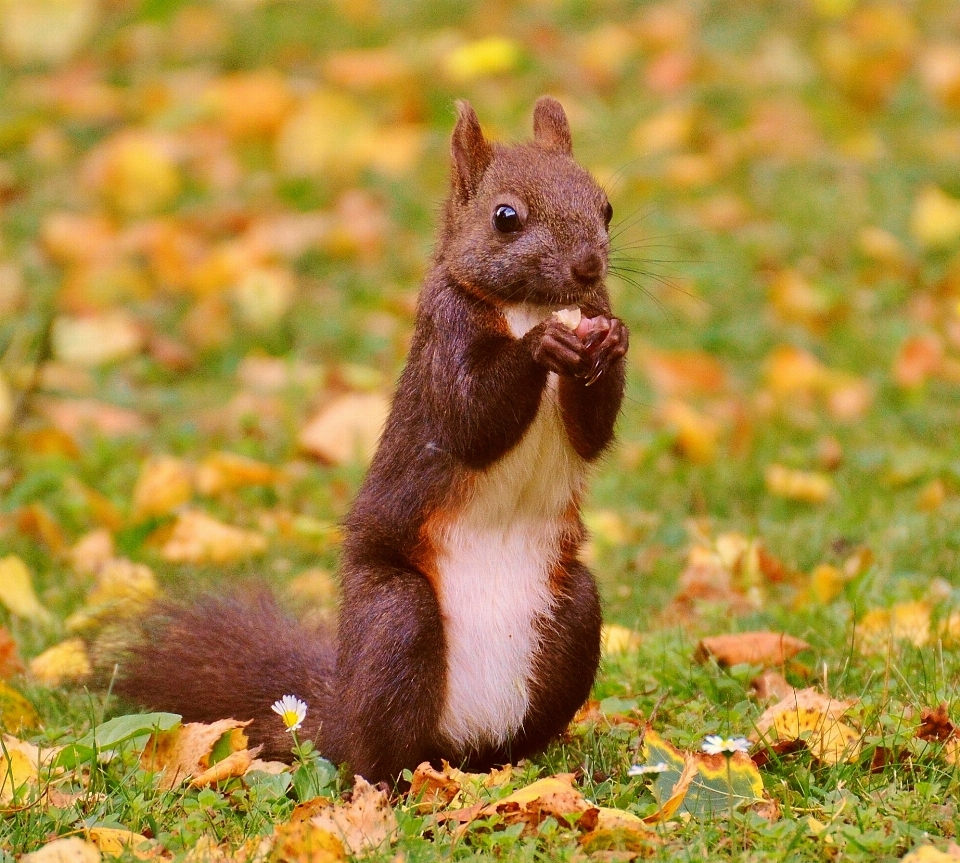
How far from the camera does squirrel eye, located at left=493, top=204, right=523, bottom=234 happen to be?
3031mm

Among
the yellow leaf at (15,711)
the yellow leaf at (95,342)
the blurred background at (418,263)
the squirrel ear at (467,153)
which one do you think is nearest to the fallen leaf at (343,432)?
the blurred background at (418,263)

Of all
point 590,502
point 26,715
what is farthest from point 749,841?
point 590,502

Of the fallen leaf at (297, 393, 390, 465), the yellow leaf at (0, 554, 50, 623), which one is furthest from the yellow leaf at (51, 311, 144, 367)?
the yellow leaf at (0, 554, 50, 623)

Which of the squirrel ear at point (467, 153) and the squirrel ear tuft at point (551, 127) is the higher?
the squirrel ear tuft at point (551, 127)

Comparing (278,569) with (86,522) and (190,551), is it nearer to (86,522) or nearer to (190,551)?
(190,551)

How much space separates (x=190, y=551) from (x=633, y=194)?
3615 millimetres

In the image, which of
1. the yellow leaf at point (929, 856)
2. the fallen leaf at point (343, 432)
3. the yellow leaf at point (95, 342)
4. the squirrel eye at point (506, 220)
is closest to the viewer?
the yellow leaf at point (929, 856)

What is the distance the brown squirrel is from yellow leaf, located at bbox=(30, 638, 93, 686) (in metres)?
0.63

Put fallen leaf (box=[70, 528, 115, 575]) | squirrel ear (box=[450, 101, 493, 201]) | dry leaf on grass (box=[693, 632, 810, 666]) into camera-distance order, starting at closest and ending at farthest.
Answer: squirrel ear (box=[450, 101, 493, 201]) → dry leaf on grass (box=[693, 632, 810, 666]) → fallen leaf (box=[70, 528, 115, 575])

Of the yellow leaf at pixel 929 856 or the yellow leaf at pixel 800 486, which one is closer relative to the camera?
the yellow leaf at pixel 929 856

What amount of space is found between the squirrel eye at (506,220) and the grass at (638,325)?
41.4 inches

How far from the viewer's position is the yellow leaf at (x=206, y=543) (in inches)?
180

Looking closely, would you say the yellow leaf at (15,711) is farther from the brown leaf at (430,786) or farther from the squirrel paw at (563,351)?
the squirrel paw at (563,351)

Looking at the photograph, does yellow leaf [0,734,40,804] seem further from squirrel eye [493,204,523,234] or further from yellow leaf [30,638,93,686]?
squirrel eye [493,204,523,234]
